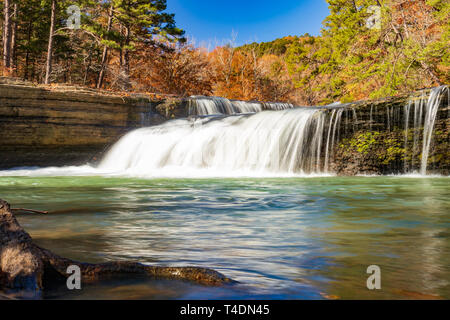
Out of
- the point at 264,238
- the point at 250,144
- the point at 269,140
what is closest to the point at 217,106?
the point at 250,144

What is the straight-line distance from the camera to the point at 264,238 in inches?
161

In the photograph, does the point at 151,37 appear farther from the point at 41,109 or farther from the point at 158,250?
the point at 158,250

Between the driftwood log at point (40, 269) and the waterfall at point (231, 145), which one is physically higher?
the waterfall at point (231, 145)

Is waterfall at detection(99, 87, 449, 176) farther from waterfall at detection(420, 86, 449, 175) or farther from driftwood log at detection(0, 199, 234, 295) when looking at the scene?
driftwood log at detection(0, 199, 234, 295)

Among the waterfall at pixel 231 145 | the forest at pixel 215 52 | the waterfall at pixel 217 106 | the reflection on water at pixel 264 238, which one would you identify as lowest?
the reflection on water at pixel 264 238

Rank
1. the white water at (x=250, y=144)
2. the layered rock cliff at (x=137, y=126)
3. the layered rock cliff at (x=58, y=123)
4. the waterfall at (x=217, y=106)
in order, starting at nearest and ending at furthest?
the layered rock cliff at (x=137, y=126), the white water at (x=250, y=144), the layered rock cliff at (x=58, y=123), the waterfall at (x=217, y=106)

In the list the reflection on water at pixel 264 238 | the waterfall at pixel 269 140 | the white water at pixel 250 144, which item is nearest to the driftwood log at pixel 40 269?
the reflection on water at pixel 264 238

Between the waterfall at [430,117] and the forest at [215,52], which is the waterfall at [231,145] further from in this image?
the forest at [215,52]

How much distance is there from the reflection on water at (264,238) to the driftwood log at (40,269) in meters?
0.09

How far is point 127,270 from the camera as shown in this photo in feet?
8.56

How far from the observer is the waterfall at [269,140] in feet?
39.8

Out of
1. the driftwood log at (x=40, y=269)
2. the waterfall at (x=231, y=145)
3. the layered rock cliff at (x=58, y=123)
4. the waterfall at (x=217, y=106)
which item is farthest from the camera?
the waterfall at (x=217, y=106)

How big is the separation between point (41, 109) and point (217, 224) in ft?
47.6
